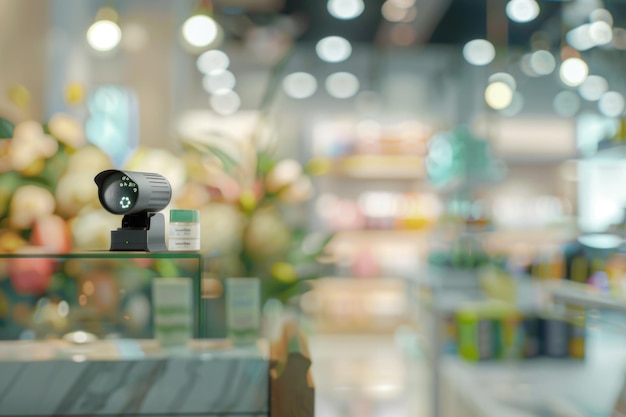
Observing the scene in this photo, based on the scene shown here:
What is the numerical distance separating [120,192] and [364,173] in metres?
6.79

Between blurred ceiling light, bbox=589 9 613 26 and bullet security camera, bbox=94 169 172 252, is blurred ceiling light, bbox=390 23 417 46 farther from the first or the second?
bullet security camera, bbox=94 169 172 252

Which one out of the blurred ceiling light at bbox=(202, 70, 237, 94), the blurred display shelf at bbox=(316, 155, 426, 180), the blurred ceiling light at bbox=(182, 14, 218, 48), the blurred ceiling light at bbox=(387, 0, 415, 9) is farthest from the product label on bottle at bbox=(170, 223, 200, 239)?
the blurred ceiling light at bbox=(202, 70, 237, 94)

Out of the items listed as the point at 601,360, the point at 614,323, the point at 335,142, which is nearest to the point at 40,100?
the point at 614,323

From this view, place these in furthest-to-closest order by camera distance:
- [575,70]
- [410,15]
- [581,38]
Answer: [410,15]
[575,70]
[581,38]

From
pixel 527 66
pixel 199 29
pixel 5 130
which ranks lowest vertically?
pixel 5 130

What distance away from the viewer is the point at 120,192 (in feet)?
3.30

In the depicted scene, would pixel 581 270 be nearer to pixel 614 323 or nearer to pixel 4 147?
pixel 614 323

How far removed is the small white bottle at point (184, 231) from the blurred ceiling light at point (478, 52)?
289 inches

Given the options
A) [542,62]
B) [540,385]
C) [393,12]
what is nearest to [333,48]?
[393,12]

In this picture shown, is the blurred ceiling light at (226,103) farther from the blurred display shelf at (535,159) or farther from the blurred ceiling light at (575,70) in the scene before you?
the blurred ceiling light at (575,70)

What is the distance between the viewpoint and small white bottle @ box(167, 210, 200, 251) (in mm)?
1042

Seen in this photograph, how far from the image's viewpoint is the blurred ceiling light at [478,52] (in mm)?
7910

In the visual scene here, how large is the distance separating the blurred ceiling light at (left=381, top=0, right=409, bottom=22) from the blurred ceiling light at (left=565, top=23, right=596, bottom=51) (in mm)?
2862

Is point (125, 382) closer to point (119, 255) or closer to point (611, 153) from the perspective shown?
point (119, 255)
